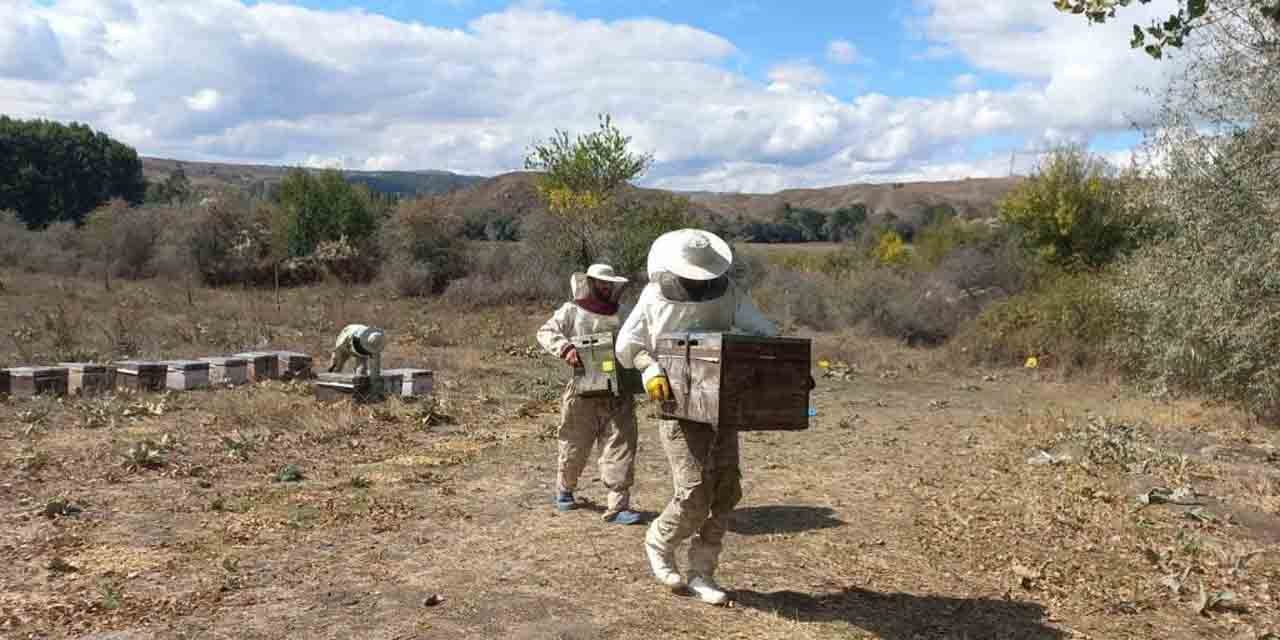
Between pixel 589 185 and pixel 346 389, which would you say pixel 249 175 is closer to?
pixel 589 185

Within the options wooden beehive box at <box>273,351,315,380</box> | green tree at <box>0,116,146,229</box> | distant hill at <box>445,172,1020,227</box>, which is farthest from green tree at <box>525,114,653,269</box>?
distant hill at <box>445,172,1020,227</box>

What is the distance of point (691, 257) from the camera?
567 cm

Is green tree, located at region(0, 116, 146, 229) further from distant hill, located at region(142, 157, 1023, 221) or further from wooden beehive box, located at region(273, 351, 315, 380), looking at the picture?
wooden beehive box, located at region(273, 351, 315, 380)

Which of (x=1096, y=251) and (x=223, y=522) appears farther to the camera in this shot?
(x=1096, y=251)

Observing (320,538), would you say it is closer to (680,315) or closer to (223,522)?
(223,522)

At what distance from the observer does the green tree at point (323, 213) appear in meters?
36.5

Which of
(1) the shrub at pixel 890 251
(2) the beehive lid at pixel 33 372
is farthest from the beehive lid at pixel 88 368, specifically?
(1) the shrub at pixel 890 251

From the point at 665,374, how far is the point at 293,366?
1107 cm

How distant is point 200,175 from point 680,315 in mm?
128299

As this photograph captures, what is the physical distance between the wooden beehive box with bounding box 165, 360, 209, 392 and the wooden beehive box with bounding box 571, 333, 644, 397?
8.45 m

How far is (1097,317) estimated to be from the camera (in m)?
21.2

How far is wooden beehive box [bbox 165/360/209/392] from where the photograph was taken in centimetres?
1388

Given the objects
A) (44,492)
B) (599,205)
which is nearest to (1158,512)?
(44,492)

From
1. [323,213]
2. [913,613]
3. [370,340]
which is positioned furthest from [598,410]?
[323,213]
